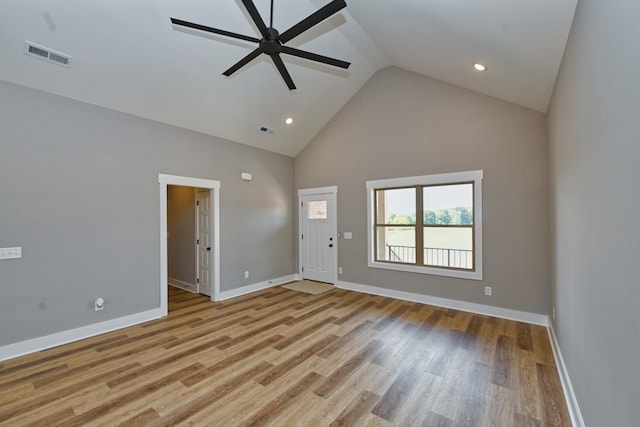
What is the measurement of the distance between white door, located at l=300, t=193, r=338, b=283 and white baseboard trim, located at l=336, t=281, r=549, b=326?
59 cm

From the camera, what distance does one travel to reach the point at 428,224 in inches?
186

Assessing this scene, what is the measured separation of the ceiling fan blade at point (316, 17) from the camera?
2090 millimetres

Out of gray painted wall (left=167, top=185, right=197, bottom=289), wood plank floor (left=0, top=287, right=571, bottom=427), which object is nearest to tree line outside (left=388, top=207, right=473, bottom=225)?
wood plank floor (left=0, top=287, right=571, bottom=427)

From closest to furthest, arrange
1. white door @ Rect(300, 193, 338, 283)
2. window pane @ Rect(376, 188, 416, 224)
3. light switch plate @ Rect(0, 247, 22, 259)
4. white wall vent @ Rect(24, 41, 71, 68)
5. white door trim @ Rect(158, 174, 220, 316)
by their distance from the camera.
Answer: white wall vent @ Rect(24, 41, 71, 68) < light switch plate @ Rect(0, 247, 22, 259) < white door trim @ Rect(158, 174, 220, 316) < window pane @ Rect(376, 188, 416, 224) < white door @ Rect(300, 193, 338, 283)

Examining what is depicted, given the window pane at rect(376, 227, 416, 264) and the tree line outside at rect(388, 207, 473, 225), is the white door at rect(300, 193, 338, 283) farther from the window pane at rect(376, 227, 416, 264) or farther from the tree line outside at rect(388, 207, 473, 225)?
the tree line outside at rect(388, 207, 473, 225)

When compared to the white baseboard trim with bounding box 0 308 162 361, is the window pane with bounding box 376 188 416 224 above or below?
above

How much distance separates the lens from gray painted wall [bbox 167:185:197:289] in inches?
224

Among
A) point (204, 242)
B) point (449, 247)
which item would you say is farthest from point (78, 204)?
Answer: point (449, 247)

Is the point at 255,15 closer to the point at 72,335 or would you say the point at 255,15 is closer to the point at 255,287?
the point at 72,335

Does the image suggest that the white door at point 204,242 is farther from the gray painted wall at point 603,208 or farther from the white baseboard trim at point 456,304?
the gray painted wall at point 603,208

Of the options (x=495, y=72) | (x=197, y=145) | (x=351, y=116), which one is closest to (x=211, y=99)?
(x=197, y=145)

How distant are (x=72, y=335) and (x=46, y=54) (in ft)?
10.8

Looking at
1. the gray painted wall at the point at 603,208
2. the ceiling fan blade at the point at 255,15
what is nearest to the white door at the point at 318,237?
the ceiling fan blade at the point at 255,15

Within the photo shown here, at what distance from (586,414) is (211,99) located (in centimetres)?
527
